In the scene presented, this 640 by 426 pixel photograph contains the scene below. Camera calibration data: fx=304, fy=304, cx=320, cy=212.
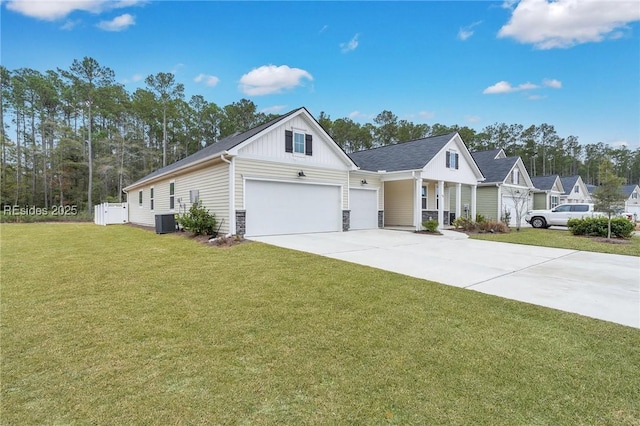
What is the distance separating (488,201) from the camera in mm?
21656

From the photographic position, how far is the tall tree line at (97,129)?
29891 millimetres

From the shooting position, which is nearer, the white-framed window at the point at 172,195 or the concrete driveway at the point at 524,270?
the concrete driveway at the point at 524,270

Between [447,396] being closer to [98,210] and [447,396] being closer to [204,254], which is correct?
[204,254]

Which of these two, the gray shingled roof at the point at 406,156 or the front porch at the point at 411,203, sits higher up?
the gray shingled roof at the point at 406,156

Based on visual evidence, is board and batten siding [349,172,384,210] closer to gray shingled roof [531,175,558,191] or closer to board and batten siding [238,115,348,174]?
board and batten siding [238,115,348,174]

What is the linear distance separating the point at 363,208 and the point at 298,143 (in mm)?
5066

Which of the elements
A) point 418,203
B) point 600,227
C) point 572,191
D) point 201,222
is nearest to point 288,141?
point 201,222

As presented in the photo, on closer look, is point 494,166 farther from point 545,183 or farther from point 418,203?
point 418,203

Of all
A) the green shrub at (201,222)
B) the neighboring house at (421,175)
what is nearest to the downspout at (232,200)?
the green shrub at (201,222)

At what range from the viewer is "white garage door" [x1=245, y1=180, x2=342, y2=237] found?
36.7ft

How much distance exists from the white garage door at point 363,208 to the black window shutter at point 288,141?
13.5 feet

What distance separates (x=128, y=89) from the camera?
36688 mm

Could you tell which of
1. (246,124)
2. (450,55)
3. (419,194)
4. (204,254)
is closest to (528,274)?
(204,254)

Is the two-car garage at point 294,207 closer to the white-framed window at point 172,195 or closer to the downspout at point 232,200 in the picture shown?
the downspout at point 232,200
